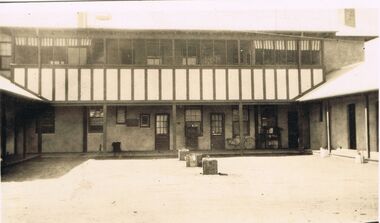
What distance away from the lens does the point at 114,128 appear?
21938mm

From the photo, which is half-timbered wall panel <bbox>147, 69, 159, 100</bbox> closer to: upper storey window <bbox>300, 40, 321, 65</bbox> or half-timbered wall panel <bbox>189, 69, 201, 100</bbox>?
half-timbered wall panel <bbox>189, 69, 201, 100</bbox>

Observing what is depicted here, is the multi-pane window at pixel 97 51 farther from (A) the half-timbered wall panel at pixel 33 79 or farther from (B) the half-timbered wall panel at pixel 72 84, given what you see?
(A) the half-timbered wall panel at pixel 33 79

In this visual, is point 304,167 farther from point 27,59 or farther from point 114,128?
point 27,59

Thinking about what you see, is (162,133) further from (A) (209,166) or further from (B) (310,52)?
(A) (209,166)

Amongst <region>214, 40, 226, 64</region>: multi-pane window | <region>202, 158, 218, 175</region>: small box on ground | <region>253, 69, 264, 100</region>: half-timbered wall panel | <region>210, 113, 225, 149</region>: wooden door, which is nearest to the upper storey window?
<region>253, 69, 264, 100</region>: half-timbered wall panel

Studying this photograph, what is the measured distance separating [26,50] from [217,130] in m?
11.6

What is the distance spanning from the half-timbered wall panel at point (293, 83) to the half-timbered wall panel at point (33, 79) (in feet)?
44.5

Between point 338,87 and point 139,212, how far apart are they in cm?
1344

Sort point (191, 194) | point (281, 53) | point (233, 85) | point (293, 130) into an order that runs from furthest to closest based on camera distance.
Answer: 1. point (293, 130)
2. point (281, 53)
3. point (233, 85)
4. point (191, 194)

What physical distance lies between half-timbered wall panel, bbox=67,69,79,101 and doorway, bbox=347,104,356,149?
14.1 m

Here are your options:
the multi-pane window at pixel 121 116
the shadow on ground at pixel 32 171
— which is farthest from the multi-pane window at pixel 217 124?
the shadow on ground at pixel 32 171

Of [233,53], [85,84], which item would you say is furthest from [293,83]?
[85,84]

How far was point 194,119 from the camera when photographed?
2256 centimetres

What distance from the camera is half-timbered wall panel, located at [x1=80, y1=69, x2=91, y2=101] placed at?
64.5 feet
